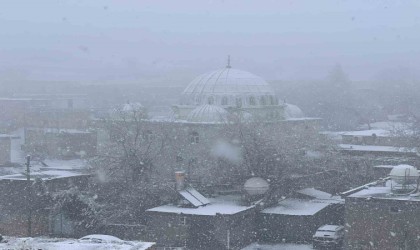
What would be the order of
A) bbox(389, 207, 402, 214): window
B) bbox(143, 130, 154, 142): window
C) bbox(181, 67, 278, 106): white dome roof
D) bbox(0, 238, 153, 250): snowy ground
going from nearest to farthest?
bbox(0, 238, 153, 250): snowy ground → bbox(389, 207, 402, 214): window → bbox(143, 130, 154, 142): window → bbox(181, 67, 278, 106): white dome roof

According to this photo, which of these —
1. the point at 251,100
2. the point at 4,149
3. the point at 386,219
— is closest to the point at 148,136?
the point at 251,100

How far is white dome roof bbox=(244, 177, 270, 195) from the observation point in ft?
95.5

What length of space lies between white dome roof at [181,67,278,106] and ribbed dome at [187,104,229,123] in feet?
8.49

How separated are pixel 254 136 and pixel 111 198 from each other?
7636 mm

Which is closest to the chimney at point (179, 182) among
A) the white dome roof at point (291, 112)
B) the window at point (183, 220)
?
the window at point (183, 220)

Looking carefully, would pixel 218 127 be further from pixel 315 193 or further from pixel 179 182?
pixel 179 182

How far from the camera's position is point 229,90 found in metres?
42.0

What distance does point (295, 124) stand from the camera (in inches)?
1716

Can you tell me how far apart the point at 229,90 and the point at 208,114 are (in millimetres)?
4275

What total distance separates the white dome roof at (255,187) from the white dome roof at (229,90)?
1203 cm

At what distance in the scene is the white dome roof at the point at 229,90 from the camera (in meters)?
41.6

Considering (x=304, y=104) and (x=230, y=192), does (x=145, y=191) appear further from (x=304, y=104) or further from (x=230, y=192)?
(x=304, y=104)

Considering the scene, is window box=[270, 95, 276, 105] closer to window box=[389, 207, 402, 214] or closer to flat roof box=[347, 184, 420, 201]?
flat roof box=[347, 184, 420, 201]

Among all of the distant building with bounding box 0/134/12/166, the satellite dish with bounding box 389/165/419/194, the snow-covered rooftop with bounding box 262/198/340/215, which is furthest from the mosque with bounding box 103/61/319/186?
the distant building with bounding box 0/134/12/166
